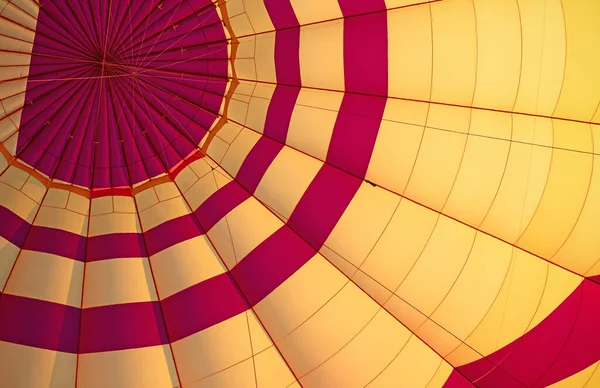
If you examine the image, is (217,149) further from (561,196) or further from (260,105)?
(561,196)

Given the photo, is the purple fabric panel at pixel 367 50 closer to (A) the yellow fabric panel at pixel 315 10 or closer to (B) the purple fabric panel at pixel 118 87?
(A) the yellow fabric panel at pixel 315 10

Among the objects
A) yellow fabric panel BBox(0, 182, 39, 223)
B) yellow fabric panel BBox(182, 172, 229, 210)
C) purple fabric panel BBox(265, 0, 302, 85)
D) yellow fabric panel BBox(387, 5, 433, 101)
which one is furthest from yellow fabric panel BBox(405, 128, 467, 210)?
yellow fabric panel BBox(0, 182, 39, 223)

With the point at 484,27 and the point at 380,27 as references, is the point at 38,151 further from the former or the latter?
the point at 484,27

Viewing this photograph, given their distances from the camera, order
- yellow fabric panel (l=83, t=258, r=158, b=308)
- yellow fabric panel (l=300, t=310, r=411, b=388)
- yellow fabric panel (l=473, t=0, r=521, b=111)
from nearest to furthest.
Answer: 1. yellow fabric panel (l=473, t=0, r=521, b=111)
2. yellow fabric panel (l=300, t=310, r=411, b=388)
3. yellow fabric panel (l=83, t=258, r=158, b=308)

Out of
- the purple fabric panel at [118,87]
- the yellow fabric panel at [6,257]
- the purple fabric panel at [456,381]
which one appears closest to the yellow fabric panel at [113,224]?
the purple fabric panel at [118,87]

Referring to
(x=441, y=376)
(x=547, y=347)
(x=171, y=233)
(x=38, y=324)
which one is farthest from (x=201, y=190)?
(x=547, y=347)

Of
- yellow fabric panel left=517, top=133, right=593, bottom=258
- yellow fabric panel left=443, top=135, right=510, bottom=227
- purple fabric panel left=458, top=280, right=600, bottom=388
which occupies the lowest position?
purple fabric panel left=458, top=280, right=600, bottom=388

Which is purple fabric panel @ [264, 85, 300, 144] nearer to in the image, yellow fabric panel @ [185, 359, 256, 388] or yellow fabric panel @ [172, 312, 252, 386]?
yellow fabric panel @ [172, 312, 252, 386]
